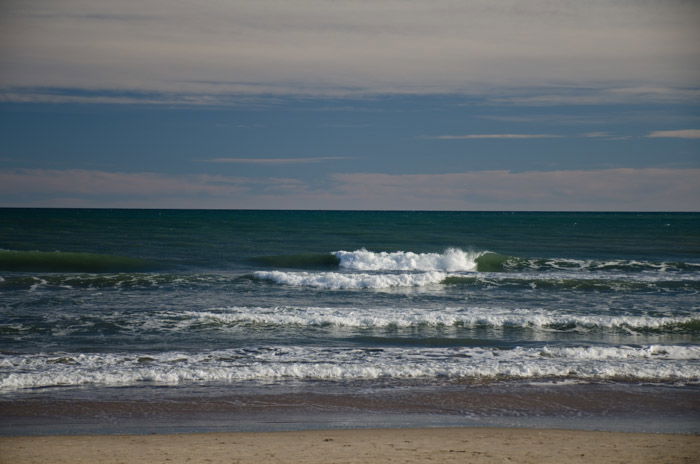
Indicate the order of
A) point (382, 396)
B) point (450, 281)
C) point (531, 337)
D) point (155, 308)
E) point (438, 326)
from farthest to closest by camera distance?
point (450, 281) < point (155, 308) < point (438, 326) < point (531, 337) < point (382, 396)

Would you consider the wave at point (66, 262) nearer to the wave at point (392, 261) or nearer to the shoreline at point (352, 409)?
the wave at point (392, 261)

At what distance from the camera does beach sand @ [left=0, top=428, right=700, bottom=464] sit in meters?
6.86

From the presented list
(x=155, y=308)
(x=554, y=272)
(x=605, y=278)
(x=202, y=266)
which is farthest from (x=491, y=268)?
(x=155, y=308)

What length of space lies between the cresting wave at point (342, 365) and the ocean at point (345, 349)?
4cm

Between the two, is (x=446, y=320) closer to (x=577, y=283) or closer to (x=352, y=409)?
(x=352, y=409)

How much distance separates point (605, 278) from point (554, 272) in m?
2.90

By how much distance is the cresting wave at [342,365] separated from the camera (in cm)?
1042

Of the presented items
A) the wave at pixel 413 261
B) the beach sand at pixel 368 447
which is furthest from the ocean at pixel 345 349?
the wave at pixel 413 261

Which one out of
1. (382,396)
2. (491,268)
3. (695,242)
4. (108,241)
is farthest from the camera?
(695,242)

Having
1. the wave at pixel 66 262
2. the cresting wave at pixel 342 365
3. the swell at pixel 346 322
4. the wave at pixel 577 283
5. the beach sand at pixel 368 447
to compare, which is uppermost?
the wave at pixel 66 262

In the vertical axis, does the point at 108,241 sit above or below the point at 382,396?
above

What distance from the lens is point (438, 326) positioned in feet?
50.3

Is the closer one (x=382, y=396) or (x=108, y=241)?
(x=382, y=396)

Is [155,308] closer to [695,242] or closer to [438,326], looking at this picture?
[438,326]
